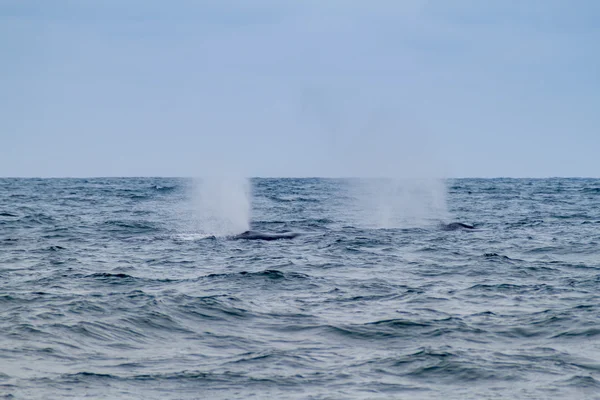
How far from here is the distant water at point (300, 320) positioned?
10.7m

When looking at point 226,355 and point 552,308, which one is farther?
point 552,308

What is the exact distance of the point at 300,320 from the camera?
47.6 feet

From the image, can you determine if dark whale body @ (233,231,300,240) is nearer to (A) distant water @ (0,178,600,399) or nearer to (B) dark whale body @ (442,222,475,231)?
(A) distant water @ (0,178,600,399)

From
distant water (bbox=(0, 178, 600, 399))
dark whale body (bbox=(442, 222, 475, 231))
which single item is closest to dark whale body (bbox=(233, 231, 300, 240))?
distant water (bbox=(0, 178, 600, 399))

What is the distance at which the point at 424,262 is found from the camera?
905 inches

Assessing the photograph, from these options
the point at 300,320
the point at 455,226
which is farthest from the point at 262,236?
the point at 300,320

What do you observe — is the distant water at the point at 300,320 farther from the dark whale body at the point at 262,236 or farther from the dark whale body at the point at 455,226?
the dark whale body at the point at 455,226

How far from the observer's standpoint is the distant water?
1070 centimetres

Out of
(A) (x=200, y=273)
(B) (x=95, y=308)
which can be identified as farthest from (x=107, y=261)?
(B) (x=95, y=308)

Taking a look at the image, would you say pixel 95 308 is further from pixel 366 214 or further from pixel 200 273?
pixel 366 214

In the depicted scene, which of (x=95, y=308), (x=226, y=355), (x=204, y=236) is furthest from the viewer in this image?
(x=204, y=236)

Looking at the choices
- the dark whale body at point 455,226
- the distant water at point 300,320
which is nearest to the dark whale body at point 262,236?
the distant water at point 300,320

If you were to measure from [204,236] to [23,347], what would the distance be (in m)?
18.8

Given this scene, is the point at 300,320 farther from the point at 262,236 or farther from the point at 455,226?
the point at 455,226
